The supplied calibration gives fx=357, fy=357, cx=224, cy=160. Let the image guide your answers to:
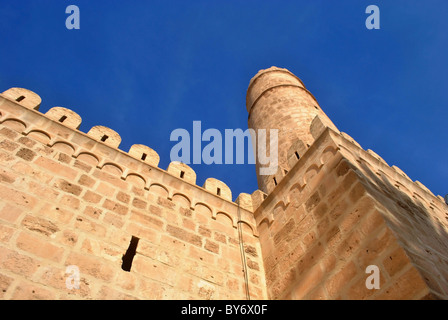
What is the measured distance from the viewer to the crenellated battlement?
487 centimetres

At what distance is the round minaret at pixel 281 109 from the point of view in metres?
7.99

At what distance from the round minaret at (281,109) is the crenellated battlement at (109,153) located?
2.23 meters

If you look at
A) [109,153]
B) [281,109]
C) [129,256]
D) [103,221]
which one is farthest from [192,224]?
[281,109]

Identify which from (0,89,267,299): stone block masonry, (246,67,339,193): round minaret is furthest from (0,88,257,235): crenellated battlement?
(246,67,339,193): round minaret

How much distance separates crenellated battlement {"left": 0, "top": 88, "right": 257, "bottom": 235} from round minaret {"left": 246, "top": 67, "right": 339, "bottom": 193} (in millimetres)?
2234

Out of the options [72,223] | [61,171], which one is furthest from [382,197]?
[61,171]

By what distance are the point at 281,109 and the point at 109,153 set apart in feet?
17.7

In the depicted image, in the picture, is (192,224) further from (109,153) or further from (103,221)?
(109,153)

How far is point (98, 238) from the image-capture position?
12.9 ft

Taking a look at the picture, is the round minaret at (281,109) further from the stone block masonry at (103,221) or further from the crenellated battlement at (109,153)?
the stone block masonry at (103,221)

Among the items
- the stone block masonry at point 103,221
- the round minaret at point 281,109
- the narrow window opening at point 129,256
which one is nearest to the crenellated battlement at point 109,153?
the stone block masonry at point 103,221

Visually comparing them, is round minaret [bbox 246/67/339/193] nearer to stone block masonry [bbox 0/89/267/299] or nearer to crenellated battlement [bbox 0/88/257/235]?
crenellated battlement [bbox 0/88/257/235]

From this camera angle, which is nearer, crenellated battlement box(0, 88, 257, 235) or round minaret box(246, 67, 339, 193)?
crenellated battlement box(0, 88, 257, 235)
